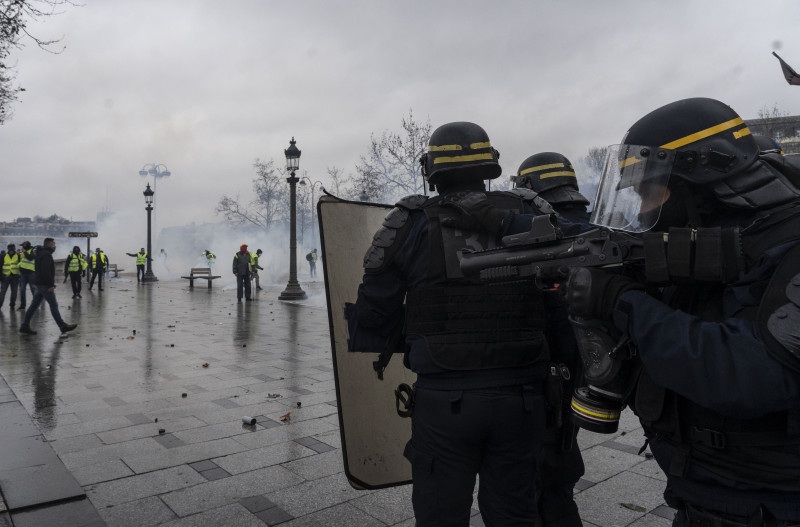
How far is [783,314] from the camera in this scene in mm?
1278

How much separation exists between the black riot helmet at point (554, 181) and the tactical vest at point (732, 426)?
229 centimetres

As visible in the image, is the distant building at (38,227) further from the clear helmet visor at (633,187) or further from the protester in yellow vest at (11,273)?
the clear helmet visor at (633,187)

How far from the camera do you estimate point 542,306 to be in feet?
7.89

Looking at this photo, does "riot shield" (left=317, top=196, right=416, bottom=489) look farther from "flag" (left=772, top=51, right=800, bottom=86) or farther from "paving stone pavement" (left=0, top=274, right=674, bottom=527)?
"flag" (left=772, top=51, right=800, bottom=86)

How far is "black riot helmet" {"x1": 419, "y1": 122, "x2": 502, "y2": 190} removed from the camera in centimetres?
253

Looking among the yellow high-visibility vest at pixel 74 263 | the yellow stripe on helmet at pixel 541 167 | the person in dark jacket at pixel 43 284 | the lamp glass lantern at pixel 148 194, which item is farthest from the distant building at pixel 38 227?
the yellow stripe on helmet at pixel 541 167

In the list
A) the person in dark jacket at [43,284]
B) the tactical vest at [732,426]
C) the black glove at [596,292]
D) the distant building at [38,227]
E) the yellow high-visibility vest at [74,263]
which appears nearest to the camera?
the tactical vest at [732,426]

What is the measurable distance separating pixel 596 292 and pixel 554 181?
8.07 ft

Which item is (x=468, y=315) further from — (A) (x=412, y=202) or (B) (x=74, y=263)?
(B) (x=74, y=263)

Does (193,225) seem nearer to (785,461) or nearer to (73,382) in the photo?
(73,382)

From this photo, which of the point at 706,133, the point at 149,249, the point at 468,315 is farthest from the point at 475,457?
the point at 149,249

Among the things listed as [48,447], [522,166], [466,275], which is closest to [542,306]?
[466,275]

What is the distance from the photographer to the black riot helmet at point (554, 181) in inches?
152

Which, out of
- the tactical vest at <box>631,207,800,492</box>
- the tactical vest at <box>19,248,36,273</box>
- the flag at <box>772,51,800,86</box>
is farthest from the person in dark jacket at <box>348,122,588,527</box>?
the tactical vest at <box>19,248,36,273</box>
